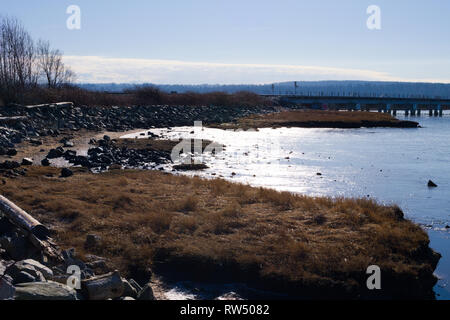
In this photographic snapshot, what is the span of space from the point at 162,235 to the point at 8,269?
16.2 ft

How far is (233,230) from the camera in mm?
12953

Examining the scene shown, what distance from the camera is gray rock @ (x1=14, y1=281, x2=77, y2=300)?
719cm

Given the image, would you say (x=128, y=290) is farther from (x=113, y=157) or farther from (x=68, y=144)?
(x=68, y=144)

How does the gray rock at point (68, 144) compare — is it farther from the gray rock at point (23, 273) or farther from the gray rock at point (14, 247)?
the gray rock at point (23, 273)

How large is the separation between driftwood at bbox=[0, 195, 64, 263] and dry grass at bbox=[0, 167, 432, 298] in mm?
657

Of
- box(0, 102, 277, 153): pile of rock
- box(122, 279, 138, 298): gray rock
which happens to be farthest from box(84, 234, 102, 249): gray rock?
box(0, 102, 277, 153): pile of rock

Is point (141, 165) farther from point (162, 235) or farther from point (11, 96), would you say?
point (11, 96)

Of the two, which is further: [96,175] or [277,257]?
[96,175]

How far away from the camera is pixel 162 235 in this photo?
490 inches

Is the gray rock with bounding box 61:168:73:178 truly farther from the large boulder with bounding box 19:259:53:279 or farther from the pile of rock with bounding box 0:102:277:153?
Answer: the large boulder with bounding box 19:259:53:279

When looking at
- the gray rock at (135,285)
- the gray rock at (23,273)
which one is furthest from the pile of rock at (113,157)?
the gray rock at (23,273)

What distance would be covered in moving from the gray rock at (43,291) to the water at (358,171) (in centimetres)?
810

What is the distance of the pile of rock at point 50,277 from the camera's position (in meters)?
7.39
